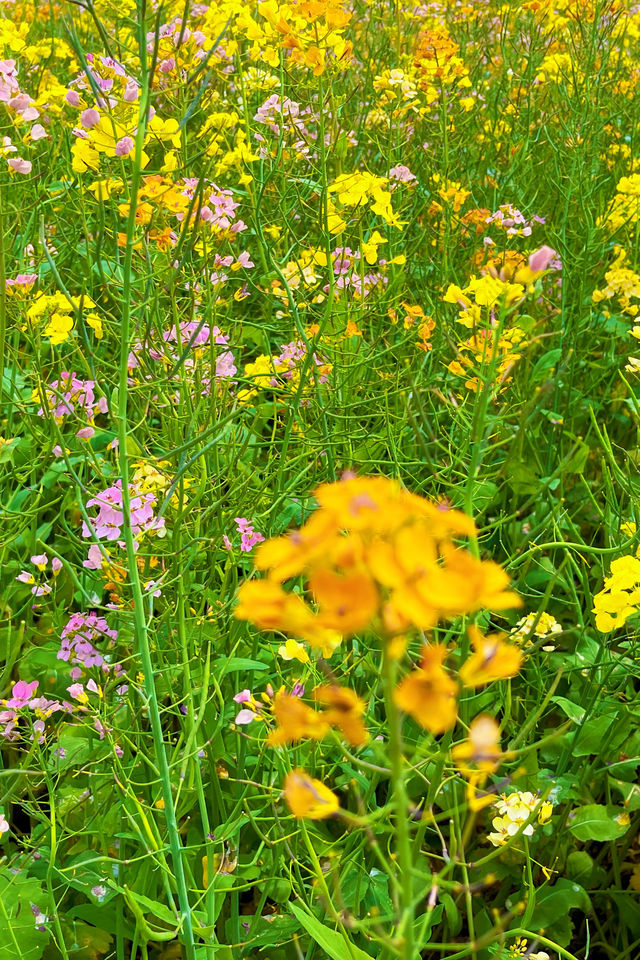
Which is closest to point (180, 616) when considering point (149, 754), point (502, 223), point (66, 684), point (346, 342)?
point (149, 754)

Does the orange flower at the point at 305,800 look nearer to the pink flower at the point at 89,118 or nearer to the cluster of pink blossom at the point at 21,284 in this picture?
the pink flower at the point at 89,118

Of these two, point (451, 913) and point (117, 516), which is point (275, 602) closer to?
point (117, 516)

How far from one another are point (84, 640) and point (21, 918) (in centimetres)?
40

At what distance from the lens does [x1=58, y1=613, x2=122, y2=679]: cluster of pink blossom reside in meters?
1.29

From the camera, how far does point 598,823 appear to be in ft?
4.21

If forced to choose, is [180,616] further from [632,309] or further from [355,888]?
[632,309]

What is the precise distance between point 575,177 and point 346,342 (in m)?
0.97

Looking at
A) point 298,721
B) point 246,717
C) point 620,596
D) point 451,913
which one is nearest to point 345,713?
point 298,721

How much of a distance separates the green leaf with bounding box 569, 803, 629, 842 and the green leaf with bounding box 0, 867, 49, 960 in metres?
0.76

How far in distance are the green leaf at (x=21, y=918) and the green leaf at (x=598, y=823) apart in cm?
76

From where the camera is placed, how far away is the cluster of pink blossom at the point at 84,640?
1295 millimetres

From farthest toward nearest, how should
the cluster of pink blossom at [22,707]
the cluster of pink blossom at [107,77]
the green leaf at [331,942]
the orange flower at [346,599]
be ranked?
the cluster of pink blossom at [22,707]
the cluster of pink blossom at [107,77]
the green leaf at [331,942]
the orange flower at [346,599]

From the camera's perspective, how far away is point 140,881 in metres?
1.18

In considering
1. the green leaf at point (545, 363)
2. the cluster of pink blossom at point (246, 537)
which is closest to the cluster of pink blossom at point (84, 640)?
the cluster of pink blossom at point (246, 537)
